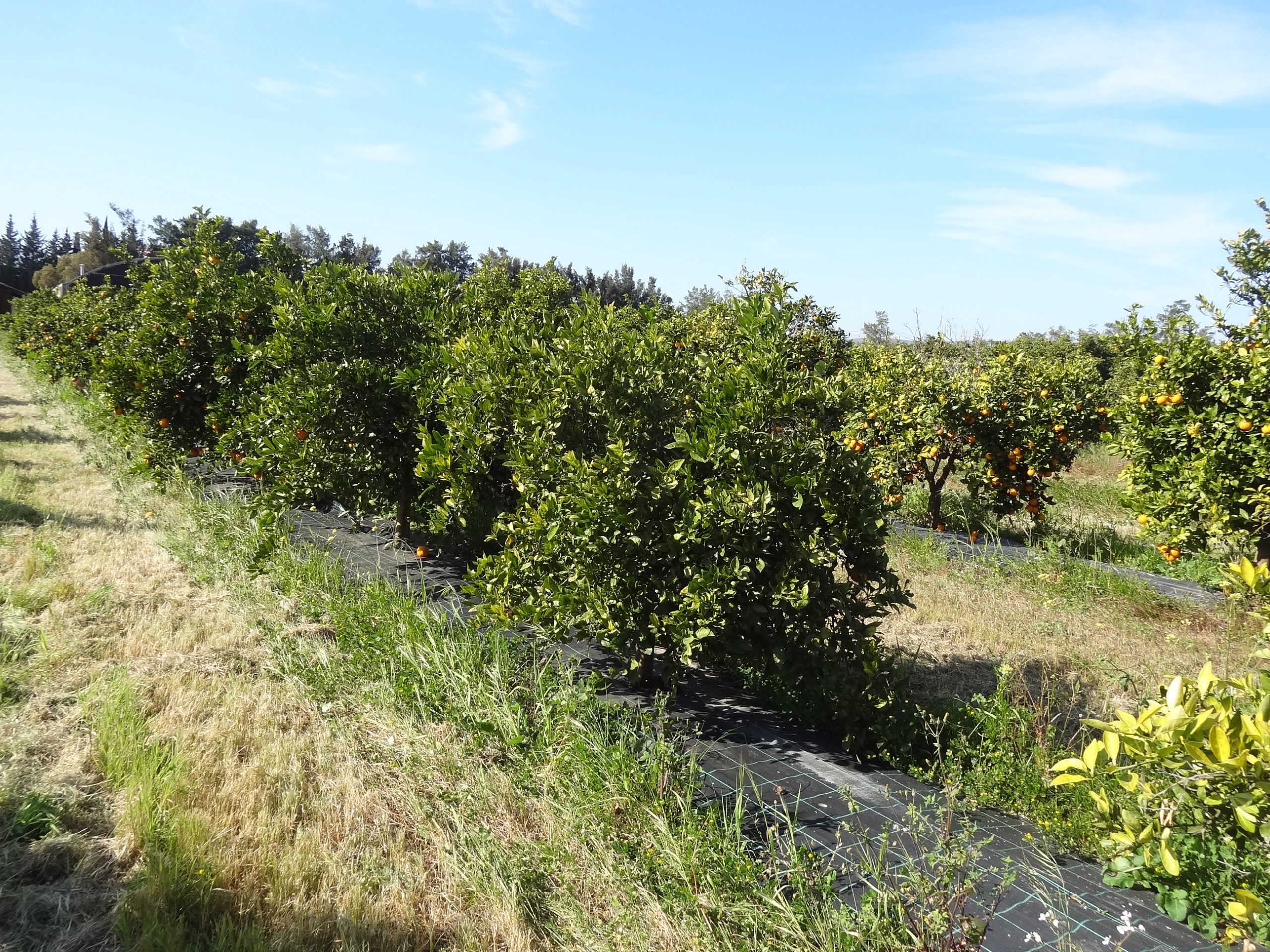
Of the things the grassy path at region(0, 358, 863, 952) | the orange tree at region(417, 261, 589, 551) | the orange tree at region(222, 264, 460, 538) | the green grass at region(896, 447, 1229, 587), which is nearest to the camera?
the grassy path at region(0, 358, 863, 952)

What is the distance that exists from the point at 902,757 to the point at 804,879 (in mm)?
1262

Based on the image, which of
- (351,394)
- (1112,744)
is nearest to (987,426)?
(351,394)

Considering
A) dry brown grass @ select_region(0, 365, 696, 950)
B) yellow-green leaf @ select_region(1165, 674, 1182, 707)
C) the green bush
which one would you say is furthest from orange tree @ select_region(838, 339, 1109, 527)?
yellow-green leaf @ select_region(1165, 674, 1182, 707)

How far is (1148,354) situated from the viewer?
7258 mm

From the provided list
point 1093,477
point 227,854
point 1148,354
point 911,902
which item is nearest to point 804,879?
point 911,902

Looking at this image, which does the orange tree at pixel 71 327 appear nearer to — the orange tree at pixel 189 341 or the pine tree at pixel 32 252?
the orange tree at pixel 189 341

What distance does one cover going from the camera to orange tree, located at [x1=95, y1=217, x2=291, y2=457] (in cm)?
824

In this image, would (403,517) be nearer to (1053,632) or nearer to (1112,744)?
(1053,632)

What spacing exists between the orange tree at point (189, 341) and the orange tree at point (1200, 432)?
834 centimetres

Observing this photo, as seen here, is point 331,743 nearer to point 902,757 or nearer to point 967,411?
point 902,757

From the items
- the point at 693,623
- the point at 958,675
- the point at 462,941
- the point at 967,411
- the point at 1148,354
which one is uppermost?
the point at 1148,354

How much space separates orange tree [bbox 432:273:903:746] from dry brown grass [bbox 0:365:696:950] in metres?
0.94

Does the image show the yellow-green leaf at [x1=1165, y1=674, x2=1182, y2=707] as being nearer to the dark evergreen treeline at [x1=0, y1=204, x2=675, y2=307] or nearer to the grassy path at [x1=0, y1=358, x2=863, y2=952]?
the grassy path at [x1=0, y1=358, x2=863, y2=952]

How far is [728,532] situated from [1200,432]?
536 cm
